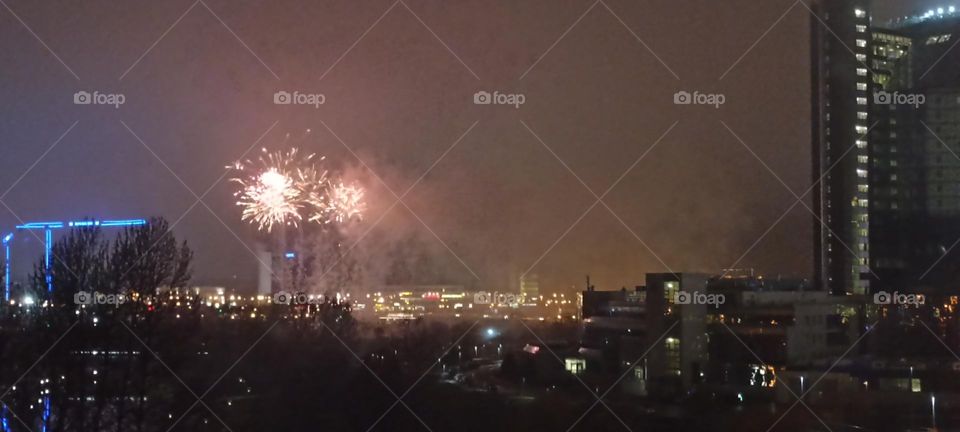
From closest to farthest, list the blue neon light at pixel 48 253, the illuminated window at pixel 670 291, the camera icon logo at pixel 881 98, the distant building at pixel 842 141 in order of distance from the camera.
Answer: the blue neon light at pixel 48 253 → the illuminated window at pixel 670 291 → the distant building at pixel 842 141 → the camera icon logo at pixel 881 98

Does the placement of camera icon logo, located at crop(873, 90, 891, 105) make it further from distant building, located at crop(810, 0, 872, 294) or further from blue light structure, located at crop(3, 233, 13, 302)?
blue light structure, located at crop(3, 233, 13, 302)

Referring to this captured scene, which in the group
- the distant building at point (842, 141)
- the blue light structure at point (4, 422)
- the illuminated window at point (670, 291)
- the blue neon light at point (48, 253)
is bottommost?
the blue light structure at point (4, 422)

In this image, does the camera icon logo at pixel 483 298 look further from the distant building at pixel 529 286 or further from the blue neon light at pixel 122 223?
the blue neon light at pixel 122 223

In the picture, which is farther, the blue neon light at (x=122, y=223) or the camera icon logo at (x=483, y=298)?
the camera icon logo at (x=483, y=298)

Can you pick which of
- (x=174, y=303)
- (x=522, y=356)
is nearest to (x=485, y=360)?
(x=522, y=356)

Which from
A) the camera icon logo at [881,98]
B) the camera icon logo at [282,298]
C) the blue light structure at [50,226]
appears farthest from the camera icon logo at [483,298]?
the camera icon logo at [881,98]

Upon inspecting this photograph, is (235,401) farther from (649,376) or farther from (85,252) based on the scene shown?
(649,376)

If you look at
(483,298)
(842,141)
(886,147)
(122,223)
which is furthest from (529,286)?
(886,147)
